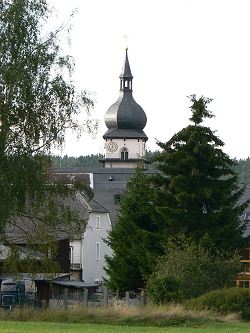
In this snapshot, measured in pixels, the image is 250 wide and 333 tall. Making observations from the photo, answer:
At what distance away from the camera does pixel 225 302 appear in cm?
3881

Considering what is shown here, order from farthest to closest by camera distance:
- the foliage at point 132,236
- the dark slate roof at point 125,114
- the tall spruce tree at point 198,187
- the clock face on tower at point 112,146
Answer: the clock face on tower at point 112,146 → the dark slate roof at point 125,114 → the foliage at point 132,236 → the tall spruce tree at point 198,187

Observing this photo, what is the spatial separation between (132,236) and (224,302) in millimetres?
18704

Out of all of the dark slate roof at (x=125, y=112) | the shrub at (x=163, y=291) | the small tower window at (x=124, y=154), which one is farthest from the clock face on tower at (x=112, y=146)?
the shrub at (x=163, y=291)

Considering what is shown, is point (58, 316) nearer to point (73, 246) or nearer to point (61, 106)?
point (61, 106)

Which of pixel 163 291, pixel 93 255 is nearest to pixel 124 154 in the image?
pixel 93 255

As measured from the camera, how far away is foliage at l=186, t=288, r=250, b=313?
38344 millimetres

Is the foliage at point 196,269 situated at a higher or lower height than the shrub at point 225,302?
higher

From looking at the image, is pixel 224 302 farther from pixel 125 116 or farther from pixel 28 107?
pixel 125 116

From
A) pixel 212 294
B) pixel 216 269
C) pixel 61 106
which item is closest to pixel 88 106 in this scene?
pixel 61 106

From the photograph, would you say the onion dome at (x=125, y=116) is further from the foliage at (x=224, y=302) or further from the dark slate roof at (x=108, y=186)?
the foliage at (x=224, y=302)

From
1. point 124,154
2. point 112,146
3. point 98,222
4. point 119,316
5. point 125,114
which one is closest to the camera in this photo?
point 119,316

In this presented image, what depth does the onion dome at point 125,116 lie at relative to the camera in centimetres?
15825

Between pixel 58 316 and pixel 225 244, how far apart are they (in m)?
20.2

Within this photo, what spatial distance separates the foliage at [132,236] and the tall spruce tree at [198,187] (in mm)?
1074
